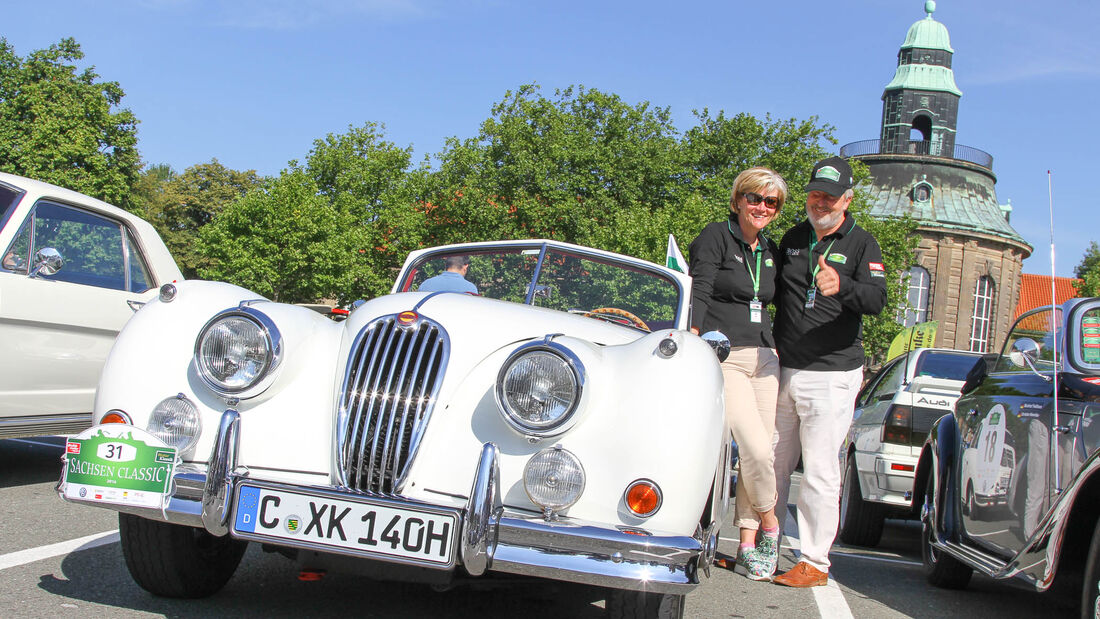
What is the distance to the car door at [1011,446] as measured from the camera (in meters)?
4.06

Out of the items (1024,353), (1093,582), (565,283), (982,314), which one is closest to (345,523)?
(565,283)

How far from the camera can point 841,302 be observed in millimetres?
4914

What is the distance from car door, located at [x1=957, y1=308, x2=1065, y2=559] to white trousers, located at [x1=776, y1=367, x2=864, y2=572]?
629 millimetres

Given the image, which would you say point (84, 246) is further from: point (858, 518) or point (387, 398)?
point (858, 518)

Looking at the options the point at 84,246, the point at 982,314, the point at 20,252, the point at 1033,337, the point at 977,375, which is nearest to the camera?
the point at 1033,337

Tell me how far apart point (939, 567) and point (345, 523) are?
12.3 ft

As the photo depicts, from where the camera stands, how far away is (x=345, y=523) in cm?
292

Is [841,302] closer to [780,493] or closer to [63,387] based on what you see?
[780,493]

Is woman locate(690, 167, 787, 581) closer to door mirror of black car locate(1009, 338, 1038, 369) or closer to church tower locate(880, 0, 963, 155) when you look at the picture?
door mirror of black car locate(1009, 338, 1038, 369)

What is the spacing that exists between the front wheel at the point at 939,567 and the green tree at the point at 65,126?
41.3 m

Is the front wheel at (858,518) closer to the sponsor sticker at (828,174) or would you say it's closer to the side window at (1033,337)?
the side window at (1033,337)

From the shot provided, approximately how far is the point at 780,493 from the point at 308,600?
113 inches

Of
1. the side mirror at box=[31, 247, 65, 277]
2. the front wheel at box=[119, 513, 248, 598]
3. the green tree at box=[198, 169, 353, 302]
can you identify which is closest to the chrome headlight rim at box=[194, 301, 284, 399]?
the front wheel at box=[119, 513, 248, 598]

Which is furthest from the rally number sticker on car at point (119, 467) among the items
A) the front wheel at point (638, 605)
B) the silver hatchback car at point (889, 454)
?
the silver hatchback car at point (889, 454)
